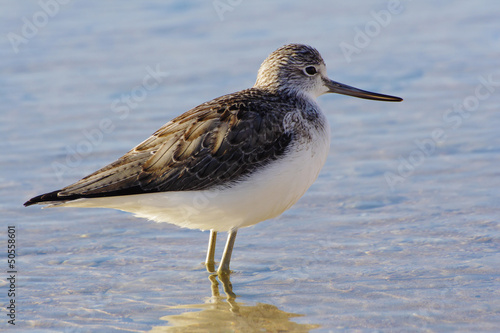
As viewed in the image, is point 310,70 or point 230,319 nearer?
point 230,319

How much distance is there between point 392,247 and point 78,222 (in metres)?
4.05

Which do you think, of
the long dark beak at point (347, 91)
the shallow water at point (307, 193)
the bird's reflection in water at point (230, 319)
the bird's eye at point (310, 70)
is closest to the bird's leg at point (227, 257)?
the shallow water at point (307, 193)

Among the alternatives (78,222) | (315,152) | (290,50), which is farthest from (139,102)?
(315,152)

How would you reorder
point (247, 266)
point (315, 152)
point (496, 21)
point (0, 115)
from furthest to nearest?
point (496, 21), point (0, 115), point (247, 266), point (315, 152)

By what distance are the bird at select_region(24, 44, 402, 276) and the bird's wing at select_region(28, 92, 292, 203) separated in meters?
0.01

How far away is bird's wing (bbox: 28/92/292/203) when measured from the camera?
28.3 ft

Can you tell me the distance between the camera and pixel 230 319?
8.25 metres

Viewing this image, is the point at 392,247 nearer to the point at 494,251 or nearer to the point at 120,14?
the point at 494,251

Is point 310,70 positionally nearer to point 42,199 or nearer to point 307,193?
point 307,193

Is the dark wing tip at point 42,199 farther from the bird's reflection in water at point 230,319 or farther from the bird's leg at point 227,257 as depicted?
the bird's leg at point 227,257

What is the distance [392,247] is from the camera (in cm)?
959

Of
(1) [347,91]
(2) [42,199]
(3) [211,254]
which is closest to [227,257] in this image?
(3) [211,254]

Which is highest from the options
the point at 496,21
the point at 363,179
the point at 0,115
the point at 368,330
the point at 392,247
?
the point at 496,21

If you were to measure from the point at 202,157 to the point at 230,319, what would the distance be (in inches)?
68.0
